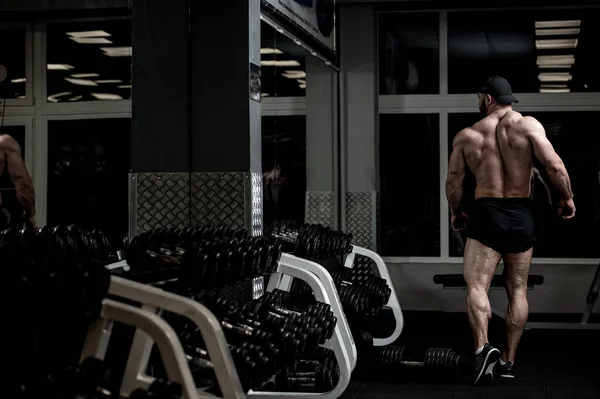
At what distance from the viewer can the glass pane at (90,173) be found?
3.61m

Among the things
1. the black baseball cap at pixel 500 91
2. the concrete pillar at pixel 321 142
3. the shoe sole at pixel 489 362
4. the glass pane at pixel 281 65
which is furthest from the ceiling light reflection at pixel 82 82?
the concrete pillar at pixel 321 142

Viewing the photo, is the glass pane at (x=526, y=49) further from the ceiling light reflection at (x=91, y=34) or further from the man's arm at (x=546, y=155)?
the ceiling light reflection at (x=91, y=34)

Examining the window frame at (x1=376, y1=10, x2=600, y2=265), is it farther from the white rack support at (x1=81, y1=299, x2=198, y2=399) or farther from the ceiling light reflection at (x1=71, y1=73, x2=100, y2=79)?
the white rack support at (x1=81, y1=299, x2=198, y2=399)

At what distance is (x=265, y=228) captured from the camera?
4.90 m

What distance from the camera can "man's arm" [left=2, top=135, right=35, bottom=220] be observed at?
11.1 ft

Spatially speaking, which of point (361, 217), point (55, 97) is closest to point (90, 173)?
point (55, 97)

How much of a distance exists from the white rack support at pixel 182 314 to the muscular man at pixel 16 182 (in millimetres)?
961

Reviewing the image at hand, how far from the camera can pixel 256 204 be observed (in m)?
4.43

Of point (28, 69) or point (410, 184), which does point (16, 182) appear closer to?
point (28, 69)

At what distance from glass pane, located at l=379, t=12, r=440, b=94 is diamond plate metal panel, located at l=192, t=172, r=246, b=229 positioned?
143 inches

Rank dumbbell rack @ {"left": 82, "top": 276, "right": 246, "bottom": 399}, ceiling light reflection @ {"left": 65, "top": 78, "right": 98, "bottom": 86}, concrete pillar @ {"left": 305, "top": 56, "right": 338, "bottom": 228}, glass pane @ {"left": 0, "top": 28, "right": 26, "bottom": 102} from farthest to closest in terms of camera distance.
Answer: concrete pillar @ {"left": 305, "top": 56, "right": 338, "bottom": 228}
ceiling light reflection @ {"left": 65, "top": 78, "right": 98, "bottom": 86}
glass pane @ {"left": 0, "top": 28, "right": 26, "bottom": 102}
dumbbell rack @ {"left": 82, "top": 276, "right": 246, "bottom": 399}

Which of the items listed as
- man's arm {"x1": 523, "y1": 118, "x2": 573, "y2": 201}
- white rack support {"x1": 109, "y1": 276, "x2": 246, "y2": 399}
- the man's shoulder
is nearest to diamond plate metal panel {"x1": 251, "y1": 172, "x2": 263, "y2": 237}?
the man's shoulder

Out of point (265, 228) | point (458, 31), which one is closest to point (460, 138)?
point (265, 228)

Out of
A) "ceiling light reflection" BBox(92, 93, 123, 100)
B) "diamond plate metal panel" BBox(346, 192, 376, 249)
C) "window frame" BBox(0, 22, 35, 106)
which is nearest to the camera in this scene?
"window frame" BBox(0, 22, 35, 106)
